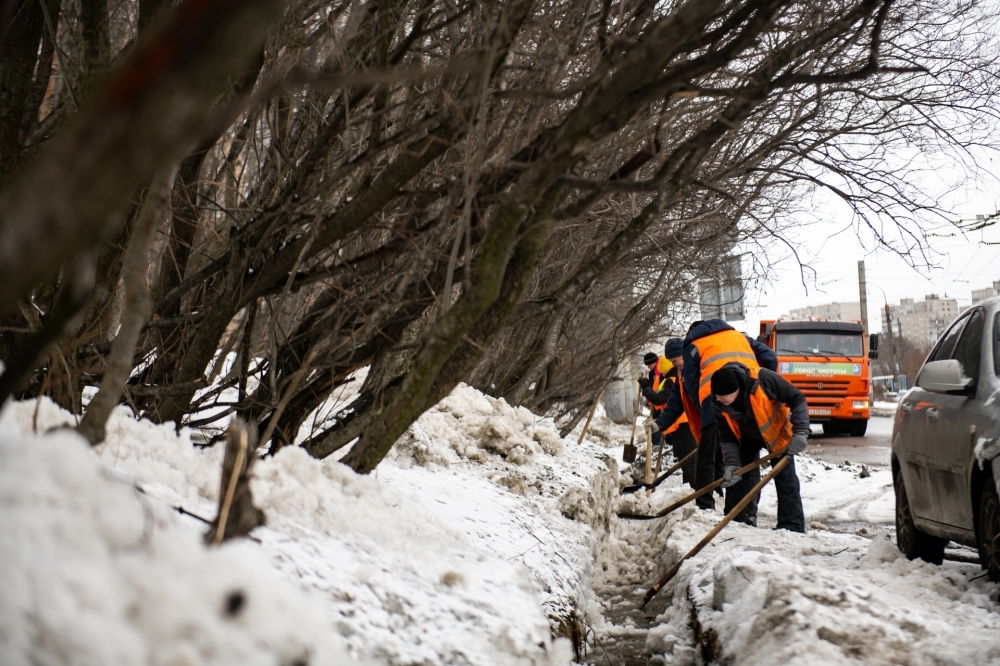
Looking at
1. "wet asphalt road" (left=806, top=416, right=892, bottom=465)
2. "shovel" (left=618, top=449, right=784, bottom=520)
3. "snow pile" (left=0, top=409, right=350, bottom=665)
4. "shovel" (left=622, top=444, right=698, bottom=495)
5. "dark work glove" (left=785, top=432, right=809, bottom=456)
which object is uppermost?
"snow pile" (left=0, top=409, right=350, bottom=665)

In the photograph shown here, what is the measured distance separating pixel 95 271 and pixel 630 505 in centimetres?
612

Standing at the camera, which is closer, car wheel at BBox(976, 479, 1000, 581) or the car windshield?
car wheel at BBox(976, 479, 1000, 581)

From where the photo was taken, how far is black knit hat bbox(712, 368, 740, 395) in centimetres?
738

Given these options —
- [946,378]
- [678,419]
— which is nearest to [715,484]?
[946,378]

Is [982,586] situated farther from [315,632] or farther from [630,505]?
[630,505]

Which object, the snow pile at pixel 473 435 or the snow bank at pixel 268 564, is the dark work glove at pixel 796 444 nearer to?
the snow bank at pixel 268 564

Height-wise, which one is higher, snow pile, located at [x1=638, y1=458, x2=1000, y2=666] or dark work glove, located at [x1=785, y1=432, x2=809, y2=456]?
dark work glove, located at [x1=785, y1=432, x2=809, y2=456]

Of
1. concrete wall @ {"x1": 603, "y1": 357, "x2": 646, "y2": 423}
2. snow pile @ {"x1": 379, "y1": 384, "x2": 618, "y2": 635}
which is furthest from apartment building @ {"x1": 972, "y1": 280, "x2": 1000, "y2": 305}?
concrete wall @ {"x1": 603, "y1": 357, "x2": 646, "y2": 423}

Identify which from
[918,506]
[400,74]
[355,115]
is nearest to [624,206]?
[355,115]

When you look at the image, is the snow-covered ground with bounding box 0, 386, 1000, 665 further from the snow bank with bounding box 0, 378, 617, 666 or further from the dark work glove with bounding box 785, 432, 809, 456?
the dark work glove with bounding box 785, 432, 809, 456

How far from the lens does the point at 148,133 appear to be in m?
1.34

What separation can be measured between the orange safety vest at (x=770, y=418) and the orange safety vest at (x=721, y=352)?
8.8 inches

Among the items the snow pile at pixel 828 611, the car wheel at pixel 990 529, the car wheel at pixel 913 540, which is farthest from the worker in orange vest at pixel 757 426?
the car wheel at pixel 990 529

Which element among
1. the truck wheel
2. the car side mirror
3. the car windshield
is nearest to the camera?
the car side mirror
